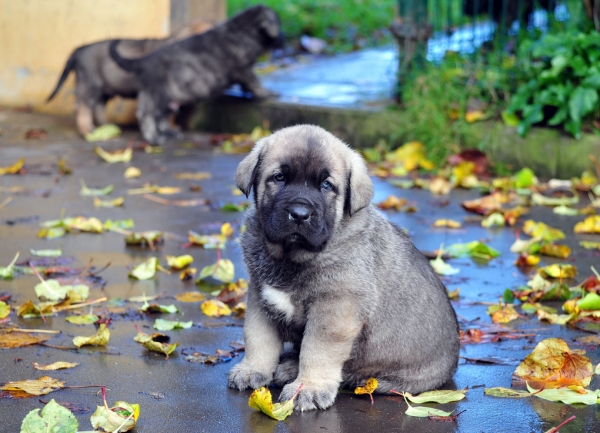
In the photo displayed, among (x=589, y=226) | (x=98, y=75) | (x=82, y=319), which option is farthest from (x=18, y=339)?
(x=98, y=75)

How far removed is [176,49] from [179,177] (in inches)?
98.8

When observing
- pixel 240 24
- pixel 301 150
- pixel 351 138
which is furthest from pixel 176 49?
pixel 301 150

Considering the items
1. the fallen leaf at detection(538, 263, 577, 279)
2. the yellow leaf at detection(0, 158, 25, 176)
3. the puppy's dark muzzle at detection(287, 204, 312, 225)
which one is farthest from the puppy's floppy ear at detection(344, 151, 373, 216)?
the yellow leaf at detection(0, 158, 25, 176)

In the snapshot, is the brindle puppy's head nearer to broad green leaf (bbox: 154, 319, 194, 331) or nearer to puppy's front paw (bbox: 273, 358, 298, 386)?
puppy's front paw (bbox: 273, 358, 298, 386)

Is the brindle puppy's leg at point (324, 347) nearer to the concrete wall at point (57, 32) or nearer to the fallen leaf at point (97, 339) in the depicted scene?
the fallen leaf at point (97, 339)

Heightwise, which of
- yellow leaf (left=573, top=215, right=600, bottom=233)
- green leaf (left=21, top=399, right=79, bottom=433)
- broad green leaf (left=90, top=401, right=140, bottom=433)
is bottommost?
yellow leaf (left=573, top=215, right=600, bottom=233)

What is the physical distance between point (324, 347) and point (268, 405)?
0.37m

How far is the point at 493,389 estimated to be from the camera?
365 cm

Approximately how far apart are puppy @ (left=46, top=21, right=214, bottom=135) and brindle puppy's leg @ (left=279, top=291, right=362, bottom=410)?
7192 mm

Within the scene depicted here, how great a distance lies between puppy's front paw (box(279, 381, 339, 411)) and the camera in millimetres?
3443

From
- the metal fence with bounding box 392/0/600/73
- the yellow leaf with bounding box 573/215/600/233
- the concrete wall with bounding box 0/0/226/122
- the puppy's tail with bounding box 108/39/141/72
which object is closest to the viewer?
the yellow leaf with bounding box 573/215/600/233

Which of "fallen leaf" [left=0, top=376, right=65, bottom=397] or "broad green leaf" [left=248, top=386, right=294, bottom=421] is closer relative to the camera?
"broad green leaf" [left=248, top=386, right=294, bottom=421]

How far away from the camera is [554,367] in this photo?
3715 mm

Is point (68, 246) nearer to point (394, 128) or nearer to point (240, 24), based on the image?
point (394, 128)
